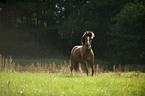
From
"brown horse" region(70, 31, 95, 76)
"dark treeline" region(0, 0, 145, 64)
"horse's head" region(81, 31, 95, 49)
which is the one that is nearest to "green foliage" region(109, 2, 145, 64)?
"dark treeline" region(0, 0, 145, 64)

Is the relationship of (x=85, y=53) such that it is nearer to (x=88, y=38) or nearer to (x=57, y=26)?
(x=88, y=38)

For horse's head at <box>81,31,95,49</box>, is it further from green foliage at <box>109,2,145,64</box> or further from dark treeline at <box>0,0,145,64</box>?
dark treeline at <box>0,0,145,64</box>

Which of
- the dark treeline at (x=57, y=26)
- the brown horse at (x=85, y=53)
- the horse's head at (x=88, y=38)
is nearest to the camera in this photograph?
the horse's head at (x=88, y=38)

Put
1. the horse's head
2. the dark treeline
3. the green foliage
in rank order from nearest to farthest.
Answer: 1. the horse's head
2. the green foliage
3. the dark treeline

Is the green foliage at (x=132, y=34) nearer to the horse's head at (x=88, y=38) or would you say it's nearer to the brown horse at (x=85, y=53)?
the brown horse at (x=85, y=53)

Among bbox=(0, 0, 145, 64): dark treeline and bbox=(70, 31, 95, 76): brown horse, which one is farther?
bbox=(0, 0, 145, 64): dark treeline

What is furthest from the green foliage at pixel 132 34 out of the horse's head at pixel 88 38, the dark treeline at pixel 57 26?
the horse's head at pixel 88 38

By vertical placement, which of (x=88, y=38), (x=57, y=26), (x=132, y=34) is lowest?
(x=132, y=34)

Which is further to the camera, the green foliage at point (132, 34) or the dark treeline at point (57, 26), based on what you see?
the dark treeline at point (57, 26)

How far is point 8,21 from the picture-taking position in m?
37.0

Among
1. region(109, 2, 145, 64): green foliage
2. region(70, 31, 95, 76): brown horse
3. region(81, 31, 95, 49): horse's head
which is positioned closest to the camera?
region(81, 31, 95, 49): horse's head

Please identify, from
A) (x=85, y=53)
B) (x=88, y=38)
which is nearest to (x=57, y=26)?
(x=85, y=53)

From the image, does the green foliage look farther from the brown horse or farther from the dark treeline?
the brown horse

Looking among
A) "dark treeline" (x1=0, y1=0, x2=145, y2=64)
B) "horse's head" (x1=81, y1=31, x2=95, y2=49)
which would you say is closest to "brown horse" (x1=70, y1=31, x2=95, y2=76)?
"horse's head" (x1=81, y1=31, x2=95, y2=49)
